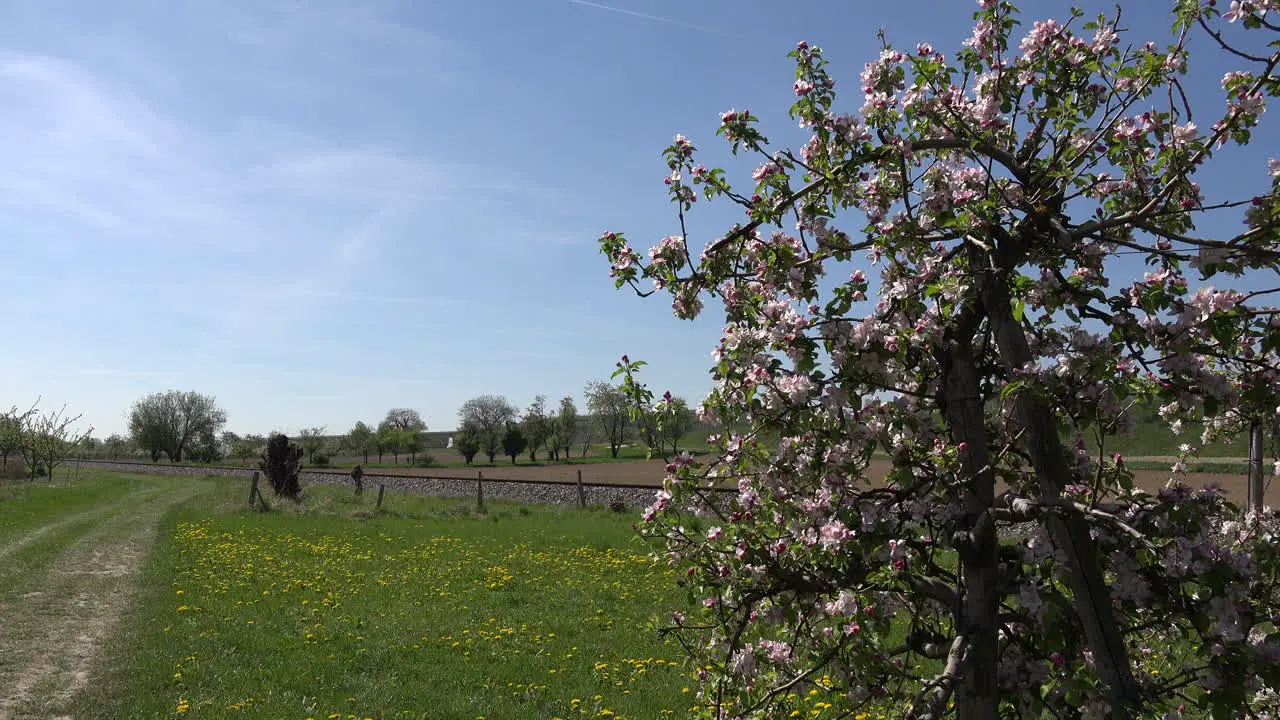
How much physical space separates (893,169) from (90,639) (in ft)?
35.3

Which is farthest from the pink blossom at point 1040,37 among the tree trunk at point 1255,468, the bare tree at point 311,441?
the bare tree at point 311,441

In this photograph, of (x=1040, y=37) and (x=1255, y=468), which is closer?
(x=1040, y=37)

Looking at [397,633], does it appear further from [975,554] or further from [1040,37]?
[1040,37]

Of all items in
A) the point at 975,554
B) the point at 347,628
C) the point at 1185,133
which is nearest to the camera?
the point at 1185,133

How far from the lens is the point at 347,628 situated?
1024 cm

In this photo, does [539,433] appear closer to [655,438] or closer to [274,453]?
[274,453]

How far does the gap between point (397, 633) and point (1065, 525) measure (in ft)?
28.8

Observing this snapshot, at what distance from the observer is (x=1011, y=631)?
361 cm

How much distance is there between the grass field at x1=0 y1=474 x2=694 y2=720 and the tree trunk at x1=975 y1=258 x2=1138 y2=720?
2214 mm

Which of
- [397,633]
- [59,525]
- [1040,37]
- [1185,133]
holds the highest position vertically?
[1040,37]

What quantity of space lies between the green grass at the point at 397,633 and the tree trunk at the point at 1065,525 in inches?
91.2

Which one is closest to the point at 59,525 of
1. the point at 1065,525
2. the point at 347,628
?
the point at 347,628

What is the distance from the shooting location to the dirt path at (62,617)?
25.5ft

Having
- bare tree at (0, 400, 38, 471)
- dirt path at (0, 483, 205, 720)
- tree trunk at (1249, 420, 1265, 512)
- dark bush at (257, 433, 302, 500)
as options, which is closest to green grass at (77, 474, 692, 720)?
dirt path at (0, 483, 205, 720)
